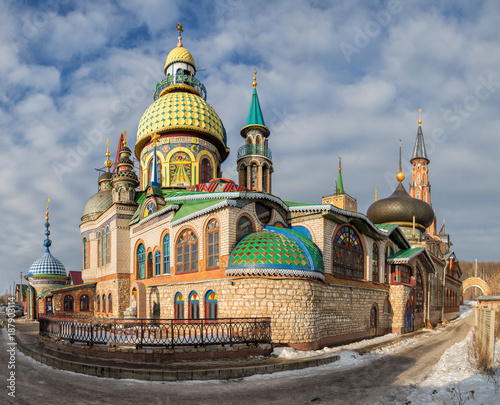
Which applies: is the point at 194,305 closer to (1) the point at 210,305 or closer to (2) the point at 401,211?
(1) the point at 210,305

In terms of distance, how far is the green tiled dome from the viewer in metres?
15.7

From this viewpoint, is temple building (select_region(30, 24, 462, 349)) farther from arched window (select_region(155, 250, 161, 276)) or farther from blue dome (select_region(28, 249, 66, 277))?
blue dome (select_region(28, 249, 66, 277))

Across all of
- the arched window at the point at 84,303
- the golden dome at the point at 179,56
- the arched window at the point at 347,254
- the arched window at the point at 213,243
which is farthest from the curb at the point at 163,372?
the golden dome at the point at 179,56

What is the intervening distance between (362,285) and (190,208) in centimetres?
1038

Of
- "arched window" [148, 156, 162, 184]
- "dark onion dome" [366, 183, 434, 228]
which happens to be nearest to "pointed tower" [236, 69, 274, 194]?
"arched window" [148, 156, 162, 184]

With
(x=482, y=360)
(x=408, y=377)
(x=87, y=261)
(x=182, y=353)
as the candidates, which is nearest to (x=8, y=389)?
(x=182, y=353)

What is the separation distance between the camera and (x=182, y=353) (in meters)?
13.3

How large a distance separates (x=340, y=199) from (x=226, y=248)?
1228 inches

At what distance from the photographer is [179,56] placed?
107ft

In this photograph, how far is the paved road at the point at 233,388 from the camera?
30.4ft

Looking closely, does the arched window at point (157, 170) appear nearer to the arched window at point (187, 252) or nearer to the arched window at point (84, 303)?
the arched window at point (187, 252)

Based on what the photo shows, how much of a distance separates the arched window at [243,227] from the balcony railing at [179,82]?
1773cm

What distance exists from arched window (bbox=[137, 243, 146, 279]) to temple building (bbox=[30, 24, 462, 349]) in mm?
→ 64

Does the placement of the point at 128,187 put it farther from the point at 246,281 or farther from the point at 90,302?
the point at 246,281
